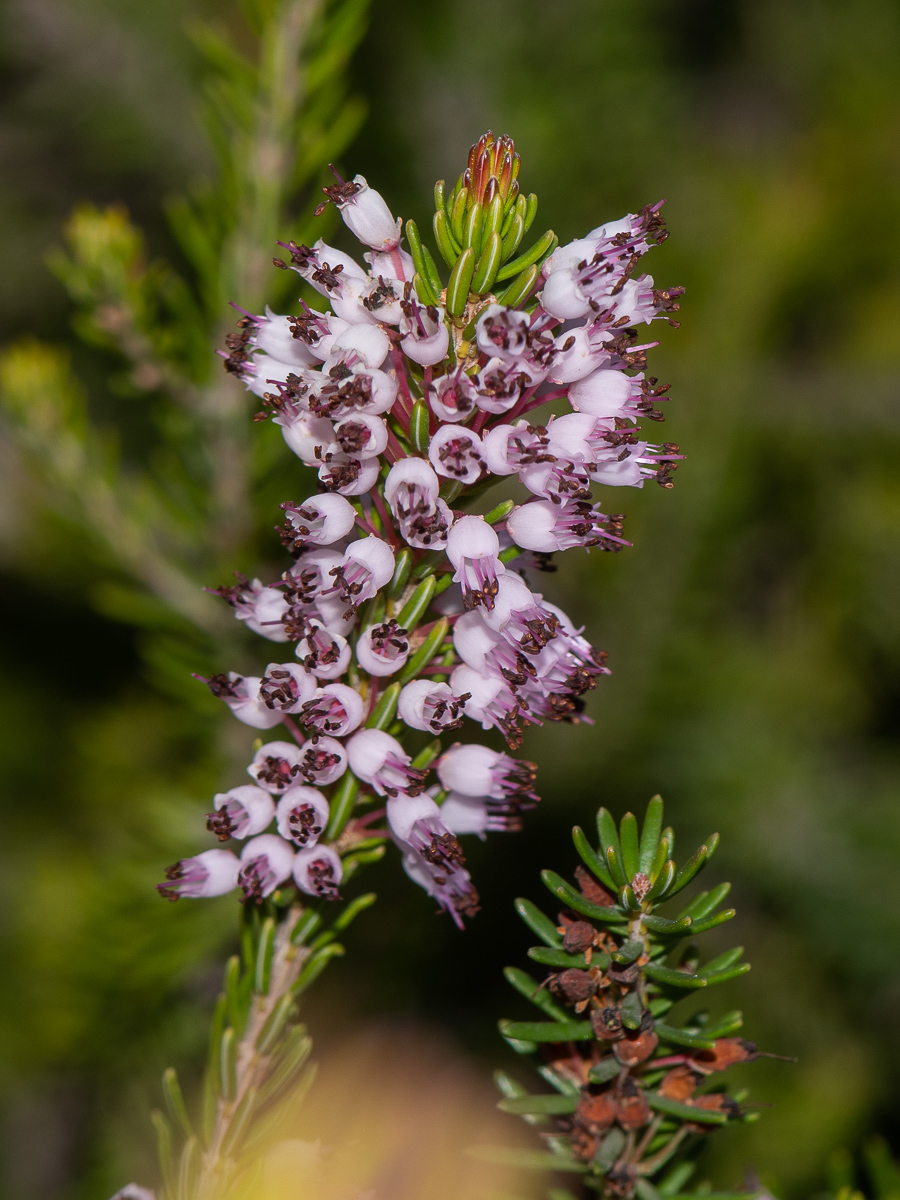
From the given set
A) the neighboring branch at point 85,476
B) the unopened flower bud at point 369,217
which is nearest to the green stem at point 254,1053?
the unopened flower bud at point 369,217

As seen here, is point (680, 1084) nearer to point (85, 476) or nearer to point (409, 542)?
point (409, 542)

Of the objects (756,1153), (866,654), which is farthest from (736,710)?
(756,1153)

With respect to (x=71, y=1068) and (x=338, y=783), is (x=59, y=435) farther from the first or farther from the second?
(x=71, y=1068)

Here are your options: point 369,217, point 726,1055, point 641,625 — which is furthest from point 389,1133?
point 641,625

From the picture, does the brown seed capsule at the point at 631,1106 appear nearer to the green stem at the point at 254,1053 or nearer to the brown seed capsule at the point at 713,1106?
the brown seed capsule at the point at 713,1106

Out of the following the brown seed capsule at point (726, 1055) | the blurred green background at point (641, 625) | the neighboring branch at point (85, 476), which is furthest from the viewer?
the blurred green background at point (641, 625)

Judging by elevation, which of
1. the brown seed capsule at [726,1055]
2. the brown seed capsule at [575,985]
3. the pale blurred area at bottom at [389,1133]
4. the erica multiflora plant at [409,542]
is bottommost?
the pale blurred area at bottom at [389,1133]
